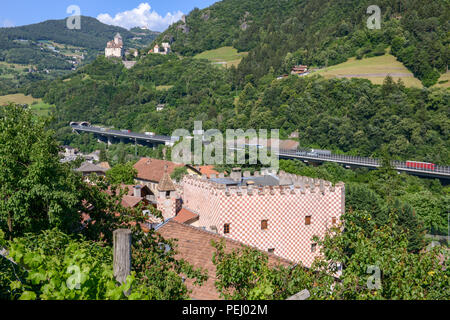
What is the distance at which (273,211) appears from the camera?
2395 centimetres

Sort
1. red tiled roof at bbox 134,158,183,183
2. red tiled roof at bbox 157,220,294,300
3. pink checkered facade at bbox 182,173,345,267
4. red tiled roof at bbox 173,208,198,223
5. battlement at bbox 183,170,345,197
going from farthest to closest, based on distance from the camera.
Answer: red tiled roof at bbox 134,158,183,183
red tiled roof at bbox 173,208,198,223
battlement at bbox 183,170,345,197
pink checkered facade at bbox 182,173,345,267
red tiled roof at bbox 157,220,294,300

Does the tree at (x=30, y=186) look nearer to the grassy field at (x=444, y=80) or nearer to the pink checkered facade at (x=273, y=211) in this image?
the pink checkered facade at (x=273, y=211)

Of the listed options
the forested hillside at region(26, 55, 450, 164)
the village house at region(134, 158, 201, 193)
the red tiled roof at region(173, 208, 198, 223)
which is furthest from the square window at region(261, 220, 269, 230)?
the forested hillside at region(26, 55, 450, 164)

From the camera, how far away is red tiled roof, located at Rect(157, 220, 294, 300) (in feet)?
48.0

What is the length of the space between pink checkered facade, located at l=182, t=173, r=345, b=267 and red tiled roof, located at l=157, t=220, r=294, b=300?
16.6 feet

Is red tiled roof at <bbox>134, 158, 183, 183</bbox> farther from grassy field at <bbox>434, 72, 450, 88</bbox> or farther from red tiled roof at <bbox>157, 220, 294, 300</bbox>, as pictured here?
grassy field at <bbox>434, 72, 450, 88</bbox>

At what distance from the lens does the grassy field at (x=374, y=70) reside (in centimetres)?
12041

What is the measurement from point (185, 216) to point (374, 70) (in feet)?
371

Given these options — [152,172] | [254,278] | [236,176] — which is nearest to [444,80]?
[152,172]

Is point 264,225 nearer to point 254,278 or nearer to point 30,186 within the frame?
point 30,186

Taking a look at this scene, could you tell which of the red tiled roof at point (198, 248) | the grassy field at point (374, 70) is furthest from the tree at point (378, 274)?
the grassy field at point (374, 70)

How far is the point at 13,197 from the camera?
13.2 m

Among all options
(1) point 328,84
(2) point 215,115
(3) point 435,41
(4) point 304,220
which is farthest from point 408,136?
(4) point 304,220

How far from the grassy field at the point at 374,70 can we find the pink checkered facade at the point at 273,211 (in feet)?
325
